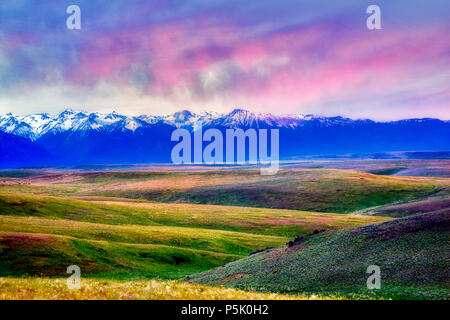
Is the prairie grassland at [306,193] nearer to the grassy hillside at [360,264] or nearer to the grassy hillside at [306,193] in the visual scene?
the grassy hillside at [306,193]

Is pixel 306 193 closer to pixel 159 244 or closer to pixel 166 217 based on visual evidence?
pixel 166 217

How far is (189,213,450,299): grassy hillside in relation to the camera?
22.6 meters

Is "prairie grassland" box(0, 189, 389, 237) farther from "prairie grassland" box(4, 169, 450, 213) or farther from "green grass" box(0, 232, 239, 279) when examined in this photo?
"prairie grassland" box(4, 169, 450, 213)

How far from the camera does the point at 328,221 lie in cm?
9069

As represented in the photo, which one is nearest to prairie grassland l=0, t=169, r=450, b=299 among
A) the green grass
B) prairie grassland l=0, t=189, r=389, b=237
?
the green grass

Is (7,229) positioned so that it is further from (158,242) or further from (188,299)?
(188,299)

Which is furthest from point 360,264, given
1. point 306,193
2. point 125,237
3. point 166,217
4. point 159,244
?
point 306,193

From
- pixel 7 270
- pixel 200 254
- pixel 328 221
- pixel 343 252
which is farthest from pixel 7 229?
pixel 328 221

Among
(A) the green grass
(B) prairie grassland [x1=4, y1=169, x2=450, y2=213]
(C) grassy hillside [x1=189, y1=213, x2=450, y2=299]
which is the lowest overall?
(B) prairie grassland [x1=4, y1=169, x2=450, y2=213]

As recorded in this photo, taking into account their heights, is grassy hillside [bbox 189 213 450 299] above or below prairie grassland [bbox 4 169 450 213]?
above

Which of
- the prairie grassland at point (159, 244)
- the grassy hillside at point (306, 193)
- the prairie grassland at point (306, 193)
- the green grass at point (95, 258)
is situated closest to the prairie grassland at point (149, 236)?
the prairie grassland at point (159, 244)

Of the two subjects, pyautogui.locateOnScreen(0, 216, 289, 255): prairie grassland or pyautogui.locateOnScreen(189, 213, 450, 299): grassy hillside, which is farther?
pyautogui.locateOnScreen(0, 216, 289, 255): prairie grassland

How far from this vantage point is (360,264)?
27.4 metres
